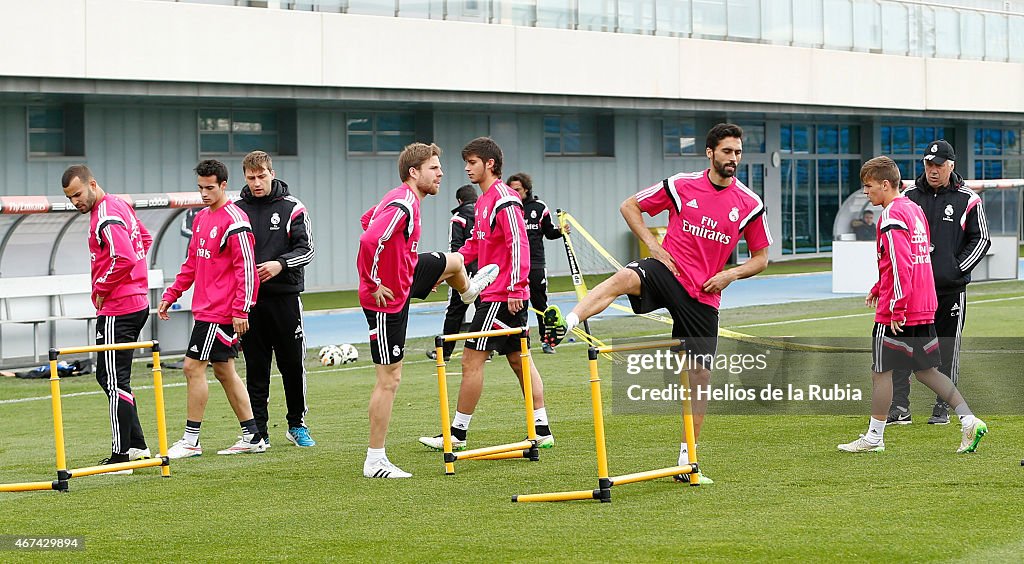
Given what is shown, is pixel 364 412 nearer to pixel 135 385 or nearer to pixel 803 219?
pixel 135 385

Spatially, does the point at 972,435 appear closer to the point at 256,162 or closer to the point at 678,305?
the point at 678,305

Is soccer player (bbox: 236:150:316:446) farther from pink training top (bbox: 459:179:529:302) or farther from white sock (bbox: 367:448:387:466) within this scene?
white sock (bbox: 367:448:387:466)

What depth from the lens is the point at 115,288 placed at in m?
9.41

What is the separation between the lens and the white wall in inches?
918

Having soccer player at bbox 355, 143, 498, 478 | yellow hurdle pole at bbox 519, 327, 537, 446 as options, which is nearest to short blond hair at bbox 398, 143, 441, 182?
soccer player at bbox 355, 143, 498, 478

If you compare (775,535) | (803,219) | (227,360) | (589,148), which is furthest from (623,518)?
(803,219)

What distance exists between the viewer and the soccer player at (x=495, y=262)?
945cm

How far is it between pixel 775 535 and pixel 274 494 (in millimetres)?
3181

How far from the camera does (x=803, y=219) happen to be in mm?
41031

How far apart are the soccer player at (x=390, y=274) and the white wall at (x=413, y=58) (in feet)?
52.1

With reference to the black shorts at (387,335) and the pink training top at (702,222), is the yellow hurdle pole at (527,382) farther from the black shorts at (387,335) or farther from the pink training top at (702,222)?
the pink training top at (702,222)

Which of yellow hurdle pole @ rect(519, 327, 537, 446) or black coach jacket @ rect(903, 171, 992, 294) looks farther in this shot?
black coach jacket @ rect(903, 171, 992, 294)

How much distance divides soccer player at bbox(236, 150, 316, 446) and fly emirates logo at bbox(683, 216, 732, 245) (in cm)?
333

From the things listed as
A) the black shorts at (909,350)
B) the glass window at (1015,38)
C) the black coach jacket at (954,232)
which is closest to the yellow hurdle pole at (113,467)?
the black shorts at (909,350)
